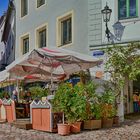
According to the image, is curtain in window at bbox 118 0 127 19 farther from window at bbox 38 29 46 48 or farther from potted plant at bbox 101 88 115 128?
window at bbox 38 29 46 48

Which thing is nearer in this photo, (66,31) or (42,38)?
(66,31)

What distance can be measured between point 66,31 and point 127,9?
4.32m

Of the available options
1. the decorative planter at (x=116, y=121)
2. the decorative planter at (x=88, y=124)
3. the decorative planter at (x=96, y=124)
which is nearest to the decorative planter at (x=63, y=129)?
the decorative planter at (x=88, y=124)

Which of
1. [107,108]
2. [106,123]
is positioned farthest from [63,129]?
[107,108]

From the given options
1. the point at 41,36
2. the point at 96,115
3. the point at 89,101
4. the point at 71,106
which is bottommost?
the point at 96,115

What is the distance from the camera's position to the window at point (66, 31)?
66.2 ft

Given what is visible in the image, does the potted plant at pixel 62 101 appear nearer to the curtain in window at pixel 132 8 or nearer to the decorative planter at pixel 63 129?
the decorative planter at pixel 63 129

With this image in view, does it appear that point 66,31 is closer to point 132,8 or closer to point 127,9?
point 127,9

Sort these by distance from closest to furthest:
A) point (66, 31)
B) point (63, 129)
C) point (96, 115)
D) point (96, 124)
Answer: point (63, 129) < point (96, 124) < point (96, 115) < point (66, 31)

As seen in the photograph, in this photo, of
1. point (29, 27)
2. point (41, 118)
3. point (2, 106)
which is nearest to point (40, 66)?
point (2, 106)

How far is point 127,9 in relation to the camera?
17.3 m

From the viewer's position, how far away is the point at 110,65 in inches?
630

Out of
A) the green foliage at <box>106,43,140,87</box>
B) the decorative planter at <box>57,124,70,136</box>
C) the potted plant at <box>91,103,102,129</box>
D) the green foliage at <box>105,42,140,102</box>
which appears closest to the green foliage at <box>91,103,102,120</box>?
the potted plant at <box>91,103,102,129</box>

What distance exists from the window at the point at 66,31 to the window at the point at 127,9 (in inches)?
139
